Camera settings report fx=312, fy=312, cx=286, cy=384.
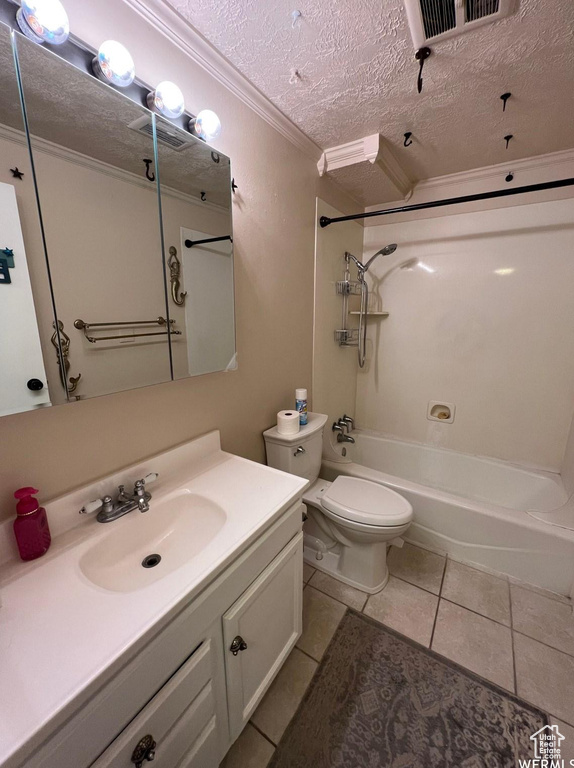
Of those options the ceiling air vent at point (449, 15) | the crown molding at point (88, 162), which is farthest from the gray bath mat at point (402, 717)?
the ceiling air vent at point (449, 15)

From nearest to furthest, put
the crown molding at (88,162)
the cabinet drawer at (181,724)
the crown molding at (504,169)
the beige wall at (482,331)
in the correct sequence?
1. the cabinet drawer at (181,724)
2. the crown molding at (88,162)
3. the crown molding at (504,169)
4. the beige wall at (482,331)

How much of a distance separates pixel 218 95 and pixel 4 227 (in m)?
0.96

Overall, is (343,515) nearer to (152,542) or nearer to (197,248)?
(152,542)

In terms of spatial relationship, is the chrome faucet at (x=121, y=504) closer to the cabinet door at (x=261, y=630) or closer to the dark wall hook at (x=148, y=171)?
the cabinet door at (x=261, y=630)

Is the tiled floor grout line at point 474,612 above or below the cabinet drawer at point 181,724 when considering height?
below

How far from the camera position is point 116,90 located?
2.85ft

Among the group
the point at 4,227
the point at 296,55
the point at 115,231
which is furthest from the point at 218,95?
the point at 4,227

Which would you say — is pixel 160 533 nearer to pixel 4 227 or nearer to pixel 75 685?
pixel 75 685

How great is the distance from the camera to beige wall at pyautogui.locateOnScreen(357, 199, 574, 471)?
193 centimetres

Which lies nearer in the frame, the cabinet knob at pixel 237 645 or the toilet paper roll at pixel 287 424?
the cabinet knob at pixel 237 645

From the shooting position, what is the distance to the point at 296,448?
1577 mm

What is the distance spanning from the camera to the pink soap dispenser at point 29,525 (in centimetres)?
76

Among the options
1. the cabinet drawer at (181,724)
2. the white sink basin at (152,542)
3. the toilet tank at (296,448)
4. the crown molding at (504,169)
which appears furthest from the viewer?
the crown molding at (504,169)

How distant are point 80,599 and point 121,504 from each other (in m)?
0.32
